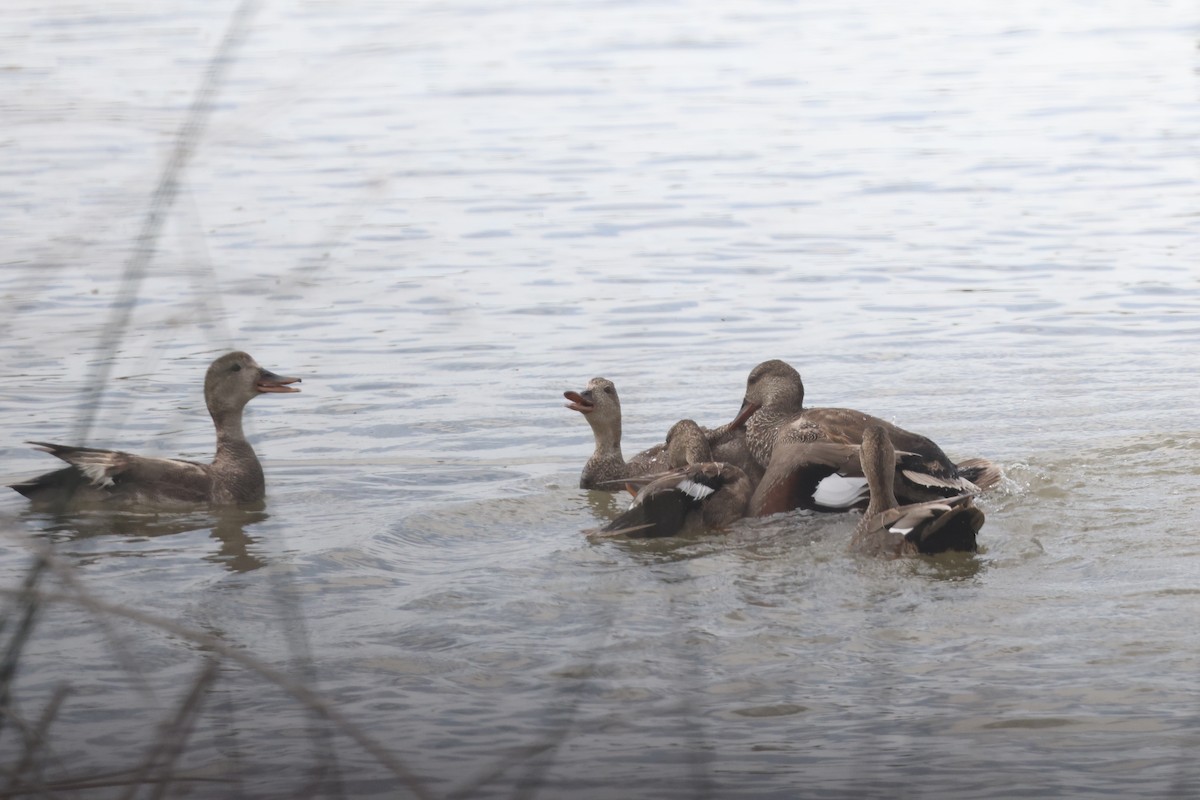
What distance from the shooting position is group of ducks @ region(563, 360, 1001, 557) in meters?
7.15

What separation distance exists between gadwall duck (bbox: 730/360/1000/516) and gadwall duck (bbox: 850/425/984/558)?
0.29 m

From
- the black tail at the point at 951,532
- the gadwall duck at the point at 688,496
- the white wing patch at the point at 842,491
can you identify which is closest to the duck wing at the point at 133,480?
the gadwall duck at the point at 688,496

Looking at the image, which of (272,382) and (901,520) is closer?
(901,520)

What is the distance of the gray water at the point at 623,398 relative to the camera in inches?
201

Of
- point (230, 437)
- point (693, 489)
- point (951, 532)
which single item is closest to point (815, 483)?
point (693, 489)

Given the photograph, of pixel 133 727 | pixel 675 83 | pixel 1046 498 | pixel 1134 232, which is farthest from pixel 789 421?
pixel 675 83

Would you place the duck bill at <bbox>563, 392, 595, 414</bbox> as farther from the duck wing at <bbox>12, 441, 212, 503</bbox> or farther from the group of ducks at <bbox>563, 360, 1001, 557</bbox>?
the duck wing at <bbox>12, 441, 212, 503</bbox>

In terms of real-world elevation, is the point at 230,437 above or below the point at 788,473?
above

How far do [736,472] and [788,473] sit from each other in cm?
28

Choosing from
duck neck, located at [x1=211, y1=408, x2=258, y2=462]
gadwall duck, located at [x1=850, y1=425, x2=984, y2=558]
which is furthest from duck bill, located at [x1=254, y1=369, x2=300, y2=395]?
gadwall duck, located at [x1=850, y1=425, x2=984, y2=558]

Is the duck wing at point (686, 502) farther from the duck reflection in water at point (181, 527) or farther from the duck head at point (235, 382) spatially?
the duck head at point (235, 382)

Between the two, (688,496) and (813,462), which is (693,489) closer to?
(688,496)

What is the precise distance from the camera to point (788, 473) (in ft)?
26.7

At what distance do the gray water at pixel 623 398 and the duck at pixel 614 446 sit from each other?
0.76 feet
